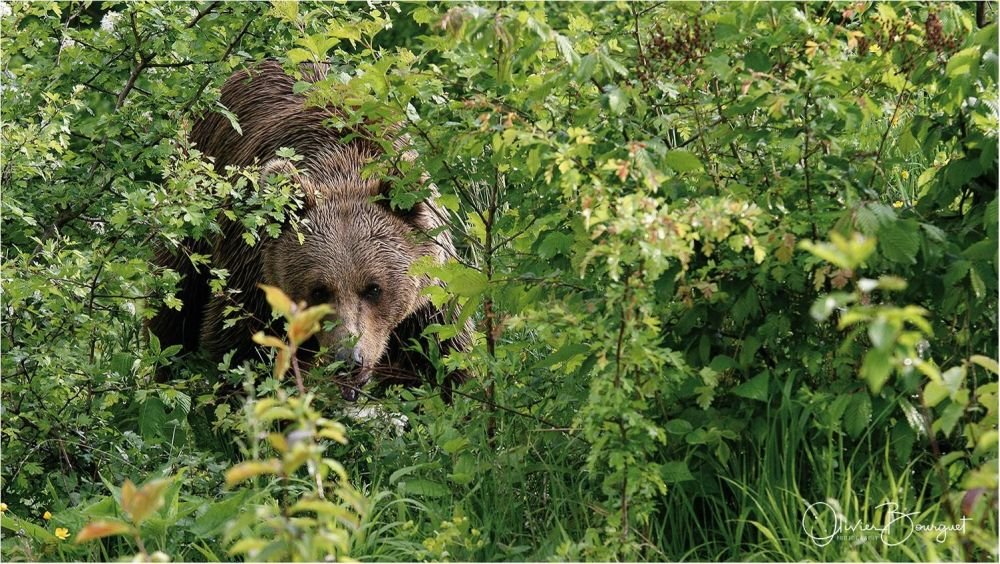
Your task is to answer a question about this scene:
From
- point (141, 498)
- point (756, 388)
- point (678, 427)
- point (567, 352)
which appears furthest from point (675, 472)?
point (141, 498)

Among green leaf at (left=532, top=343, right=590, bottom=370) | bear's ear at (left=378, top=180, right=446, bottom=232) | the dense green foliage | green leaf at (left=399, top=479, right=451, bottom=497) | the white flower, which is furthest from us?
bear's ear at (left=378, top=180, right=446, bottom=232)

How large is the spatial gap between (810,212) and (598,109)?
2.26 ft

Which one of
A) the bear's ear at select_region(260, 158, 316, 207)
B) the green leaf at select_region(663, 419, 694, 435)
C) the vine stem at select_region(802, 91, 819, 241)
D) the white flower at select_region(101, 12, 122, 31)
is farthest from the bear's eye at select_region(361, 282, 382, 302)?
the vine stem at select_region(802, 91, 819, 241)

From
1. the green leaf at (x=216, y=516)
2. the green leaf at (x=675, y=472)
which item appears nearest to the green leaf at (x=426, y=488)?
the green leaf at (x=216, y=516)

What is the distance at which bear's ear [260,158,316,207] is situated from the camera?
192 inches

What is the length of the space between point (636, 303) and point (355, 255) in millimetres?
2873

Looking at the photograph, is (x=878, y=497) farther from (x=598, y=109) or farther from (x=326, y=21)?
(x=326, y=21)

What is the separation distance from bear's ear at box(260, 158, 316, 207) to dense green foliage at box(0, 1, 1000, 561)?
24 cm

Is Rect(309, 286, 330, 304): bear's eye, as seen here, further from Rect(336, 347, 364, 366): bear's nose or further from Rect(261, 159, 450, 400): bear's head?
Rect(336, 347, 364, 366): bear's nose

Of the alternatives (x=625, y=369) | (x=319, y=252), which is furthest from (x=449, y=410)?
(x=319, y=252)

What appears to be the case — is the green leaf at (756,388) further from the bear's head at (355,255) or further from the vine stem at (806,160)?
the bear's head at (355,255)

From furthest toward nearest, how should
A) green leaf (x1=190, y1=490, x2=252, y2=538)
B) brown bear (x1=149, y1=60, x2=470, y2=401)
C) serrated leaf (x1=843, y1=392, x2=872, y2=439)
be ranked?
1. brown bear (x1=149, y1=60, x2=470, y2=401)
2. green leaf (x1=190, y1=490, x2=252, y2=538)
3. serrated leaf (x1=843, y1=392, x2=872, y2=439)

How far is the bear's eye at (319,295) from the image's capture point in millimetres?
5969

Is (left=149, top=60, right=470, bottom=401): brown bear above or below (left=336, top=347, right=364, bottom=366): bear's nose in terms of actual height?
above
